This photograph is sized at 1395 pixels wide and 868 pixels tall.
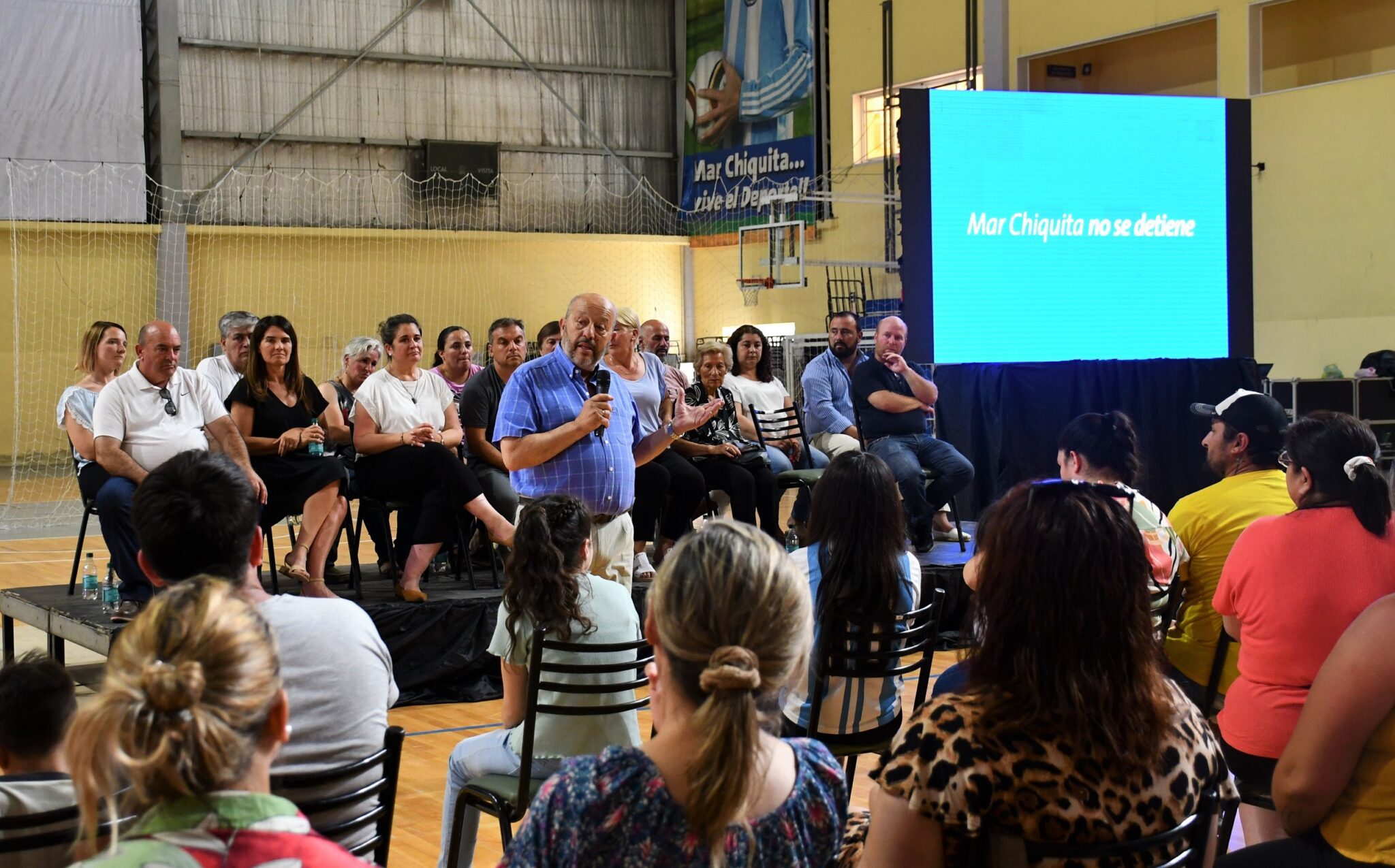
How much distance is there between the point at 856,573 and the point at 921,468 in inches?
126

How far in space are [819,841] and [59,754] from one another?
127 centimetres

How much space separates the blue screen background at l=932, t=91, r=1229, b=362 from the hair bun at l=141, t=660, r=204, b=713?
5.79 m

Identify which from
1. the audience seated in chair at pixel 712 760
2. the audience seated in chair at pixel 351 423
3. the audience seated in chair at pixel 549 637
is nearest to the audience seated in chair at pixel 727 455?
the audience seated in chair at pixel 351 423

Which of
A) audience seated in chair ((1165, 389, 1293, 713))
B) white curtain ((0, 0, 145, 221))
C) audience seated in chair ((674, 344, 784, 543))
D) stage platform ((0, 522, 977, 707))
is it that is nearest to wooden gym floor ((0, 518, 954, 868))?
stage platform ((0, 522, 977, 707))

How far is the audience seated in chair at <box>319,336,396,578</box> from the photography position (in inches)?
221

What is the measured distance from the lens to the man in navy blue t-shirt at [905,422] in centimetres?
623

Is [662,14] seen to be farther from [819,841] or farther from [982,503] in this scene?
[819,841]

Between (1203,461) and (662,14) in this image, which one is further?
(662,14)

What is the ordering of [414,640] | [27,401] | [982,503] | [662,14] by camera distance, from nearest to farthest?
1. [414,640]
2. [982,503]
3. [27,401]
4. [662,14]

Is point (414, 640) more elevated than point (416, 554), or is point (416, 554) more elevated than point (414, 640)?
point (416, 554)

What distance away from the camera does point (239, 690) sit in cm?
120

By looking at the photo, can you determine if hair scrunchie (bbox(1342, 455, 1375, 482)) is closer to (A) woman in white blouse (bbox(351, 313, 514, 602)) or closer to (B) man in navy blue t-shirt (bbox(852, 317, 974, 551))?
(A) woman in white blouse (bbox(351, 313, 514, 602))

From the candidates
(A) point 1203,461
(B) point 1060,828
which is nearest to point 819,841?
(B) point 1060,828

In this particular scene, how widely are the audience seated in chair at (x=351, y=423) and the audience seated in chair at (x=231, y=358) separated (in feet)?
1.20
